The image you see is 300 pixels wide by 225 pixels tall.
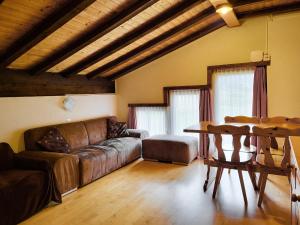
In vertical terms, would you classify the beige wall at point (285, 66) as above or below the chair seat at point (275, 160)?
above

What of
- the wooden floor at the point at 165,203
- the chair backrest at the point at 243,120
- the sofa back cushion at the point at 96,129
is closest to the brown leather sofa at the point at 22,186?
the wooden floor at the point at 165,203

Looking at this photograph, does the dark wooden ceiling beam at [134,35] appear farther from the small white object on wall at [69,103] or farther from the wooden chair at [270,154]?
the wooden chair at [270,154]

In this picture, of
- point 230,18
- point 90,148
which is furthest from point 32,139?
point 230,18

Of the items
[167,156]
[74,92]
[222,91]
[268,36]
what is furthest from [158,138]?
[268,36]

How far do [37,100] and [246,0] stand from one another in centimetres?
370

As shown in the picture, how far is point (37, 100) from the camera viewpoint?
13.0 feet

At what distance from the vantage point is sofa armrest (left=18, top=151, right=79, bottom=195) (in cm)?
310

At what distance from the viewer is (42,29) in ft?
9.45

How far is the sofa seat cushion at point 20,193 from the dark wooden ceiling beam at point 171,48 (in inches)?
123

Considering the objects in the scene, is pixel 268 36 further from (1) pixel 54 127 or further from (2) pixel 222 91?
(1) pixel 54 127

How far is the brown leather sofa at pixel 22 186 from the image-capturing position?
99.5 inches

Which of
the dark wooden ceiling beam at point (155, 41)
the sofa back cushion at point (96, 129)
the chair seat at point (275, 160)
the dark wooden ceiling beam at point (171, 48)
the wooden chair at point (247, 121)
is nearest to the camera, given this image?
the chair seat at point (275, 160)

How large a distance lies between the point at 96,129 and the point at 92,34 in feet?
6.71

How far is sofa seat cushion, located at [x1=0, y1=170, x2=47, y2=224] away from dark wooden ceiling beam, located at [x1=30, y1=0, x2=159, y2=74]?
1.72m
